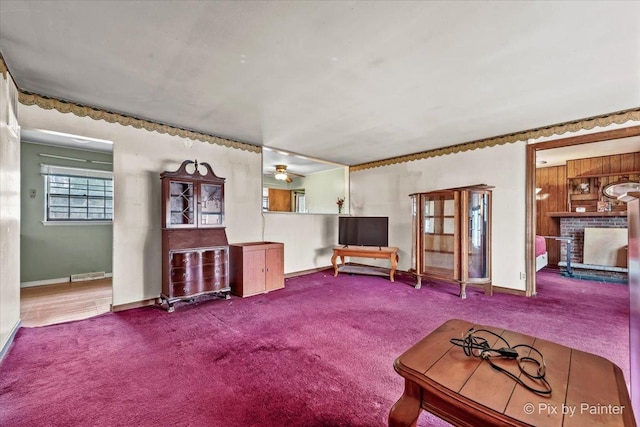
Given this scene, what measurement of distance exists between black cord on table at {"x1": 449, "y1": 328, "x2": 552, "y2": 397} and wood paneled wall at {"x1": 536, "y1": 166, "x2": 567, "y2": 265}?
6347 millimetres

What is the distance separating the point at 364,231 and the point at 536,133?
3071 mm

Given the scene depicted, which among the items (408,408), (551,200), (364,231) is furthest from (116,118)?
(551,200)

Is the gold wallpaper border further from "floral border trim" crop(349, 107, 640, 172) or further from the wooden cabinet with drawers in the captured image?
the wooden cabinet with drawers

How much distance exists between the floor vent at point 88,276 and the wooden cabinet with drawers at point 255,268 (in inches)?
118

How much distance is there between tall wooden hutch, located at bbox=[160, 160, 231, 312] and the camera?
3447 millimetres

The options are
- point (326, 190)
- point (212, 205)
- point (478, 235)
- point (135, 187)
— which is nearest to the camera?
point (135, 187)

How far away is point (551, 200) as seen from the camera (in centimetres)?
652

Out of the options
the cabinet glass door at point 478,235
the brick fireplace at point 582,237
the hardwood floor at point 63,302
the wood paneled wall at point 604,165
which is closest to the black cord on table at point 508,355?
the cabinet glass door at point 478,235

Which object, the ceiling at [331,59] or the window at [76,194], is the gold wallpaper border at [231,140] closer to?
the ceiling at [331,59]

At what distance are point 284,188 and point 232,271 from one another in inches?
144

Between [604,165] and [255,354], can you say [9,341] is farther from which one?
[604,165]

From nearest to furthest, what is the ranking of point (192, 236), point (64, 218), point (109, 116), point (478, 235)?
point (109, 116)
point (192, 236)
point (478, 235)
point (64, 218)

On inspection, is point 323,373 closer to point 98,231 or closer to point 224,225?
point 224,225

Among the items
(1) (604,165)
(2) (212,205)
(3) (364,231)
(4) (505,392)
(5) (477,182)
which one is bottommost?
(4) (505,392)
